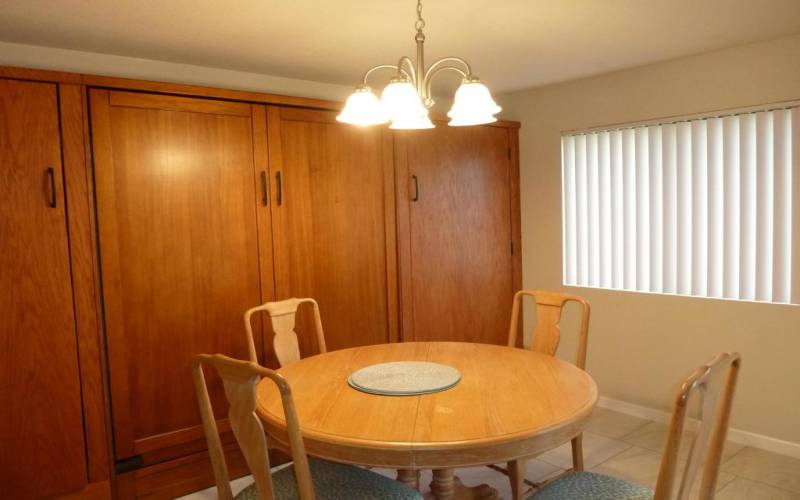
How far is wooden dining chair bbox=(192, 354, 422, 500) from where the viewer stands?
1354 millimetres

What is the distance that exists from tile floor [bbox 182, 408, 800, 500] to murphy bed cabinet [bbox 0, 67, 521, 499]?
572mm

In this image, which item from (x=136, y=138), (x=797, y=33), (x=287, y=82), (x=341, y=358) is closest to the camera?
(x=341, y=358)

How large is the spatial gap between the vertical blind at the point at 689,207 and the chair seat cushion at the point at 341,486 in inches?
88.7

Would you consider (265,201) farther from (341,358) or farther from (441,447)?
(441,447)

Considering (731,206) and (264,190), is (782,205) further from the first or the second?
(264,190)

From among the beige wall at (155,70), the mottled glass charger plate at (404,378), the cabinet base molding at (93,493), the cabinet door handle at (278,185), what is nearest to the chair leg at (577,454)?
the mottled glass charger plate at (404,378)

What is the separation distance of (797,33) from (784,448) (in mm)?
2042

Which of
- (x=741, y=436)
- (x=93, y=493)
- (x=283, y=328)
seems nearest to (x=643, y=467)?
(x=741, y=436)

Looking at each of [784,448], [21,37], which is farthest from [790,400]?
[21,37]

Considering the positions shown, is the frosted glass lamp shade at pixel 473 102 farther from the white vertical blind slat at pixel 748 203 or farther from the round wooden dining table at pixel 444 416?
the white vertical blind slat at pixel 748 203

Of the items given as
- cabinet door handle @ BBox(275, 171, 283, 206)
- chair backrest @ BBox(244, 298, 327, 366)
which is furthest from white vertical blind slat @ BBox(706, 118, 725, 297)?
cabinet door handle @ BBox(275, 171, 283, 206)

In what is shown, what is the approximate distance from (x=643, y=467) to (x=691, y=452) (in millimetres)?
Answer: 1590

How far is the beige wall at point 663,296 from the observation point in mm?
2803

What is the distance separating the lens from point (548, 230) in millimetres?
3801
